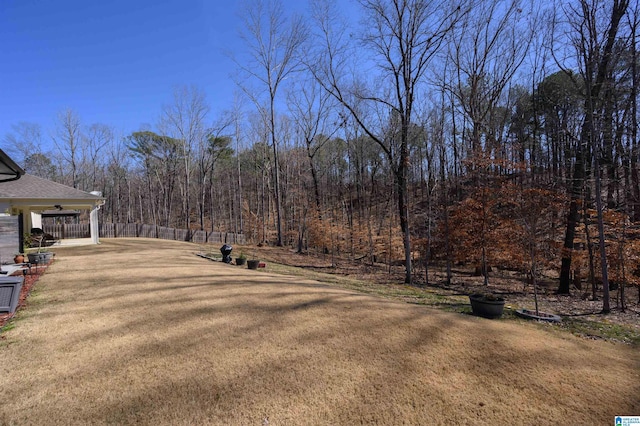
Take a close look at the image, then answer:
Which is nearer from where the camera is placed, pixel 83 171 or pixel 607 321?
pixel 607 321

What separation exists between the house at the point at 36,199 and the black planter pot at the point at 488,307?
1733cm

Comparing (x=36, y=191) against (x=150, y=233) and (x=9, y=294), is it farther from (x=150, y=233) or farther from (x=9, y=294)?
(x=9, y=294)

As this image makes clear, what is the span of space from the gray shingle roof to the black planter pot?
17.4 m

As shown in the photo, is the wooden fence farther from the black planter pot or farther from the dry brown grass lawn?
the black planter pot

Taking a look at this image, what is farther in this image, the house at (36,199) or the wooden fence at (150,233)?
the wooden fence at (150,233)

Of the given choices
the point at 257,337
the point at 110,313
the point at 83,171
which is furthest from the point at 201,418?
the point at 83,171

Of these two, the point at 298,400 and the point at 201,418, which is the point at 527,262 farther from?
the point at 201,418

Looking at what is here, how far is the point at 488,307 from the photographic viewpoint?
596 centimetres

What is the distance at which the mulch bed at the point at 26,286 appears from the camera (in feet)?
15.1

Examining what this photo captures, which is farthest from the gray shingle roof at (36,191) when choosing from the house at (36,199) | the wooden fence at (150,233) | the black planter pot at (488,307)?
the black planter pot at (488,307)

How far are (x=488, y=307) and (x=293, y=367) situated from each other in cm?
463

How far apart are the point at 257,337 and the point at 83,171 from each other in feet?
127

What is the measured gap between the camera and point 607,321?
6.71m

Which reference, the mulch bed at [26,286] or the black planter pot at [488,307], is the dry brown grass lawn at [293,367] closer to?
the mulch bed at [26,286]
